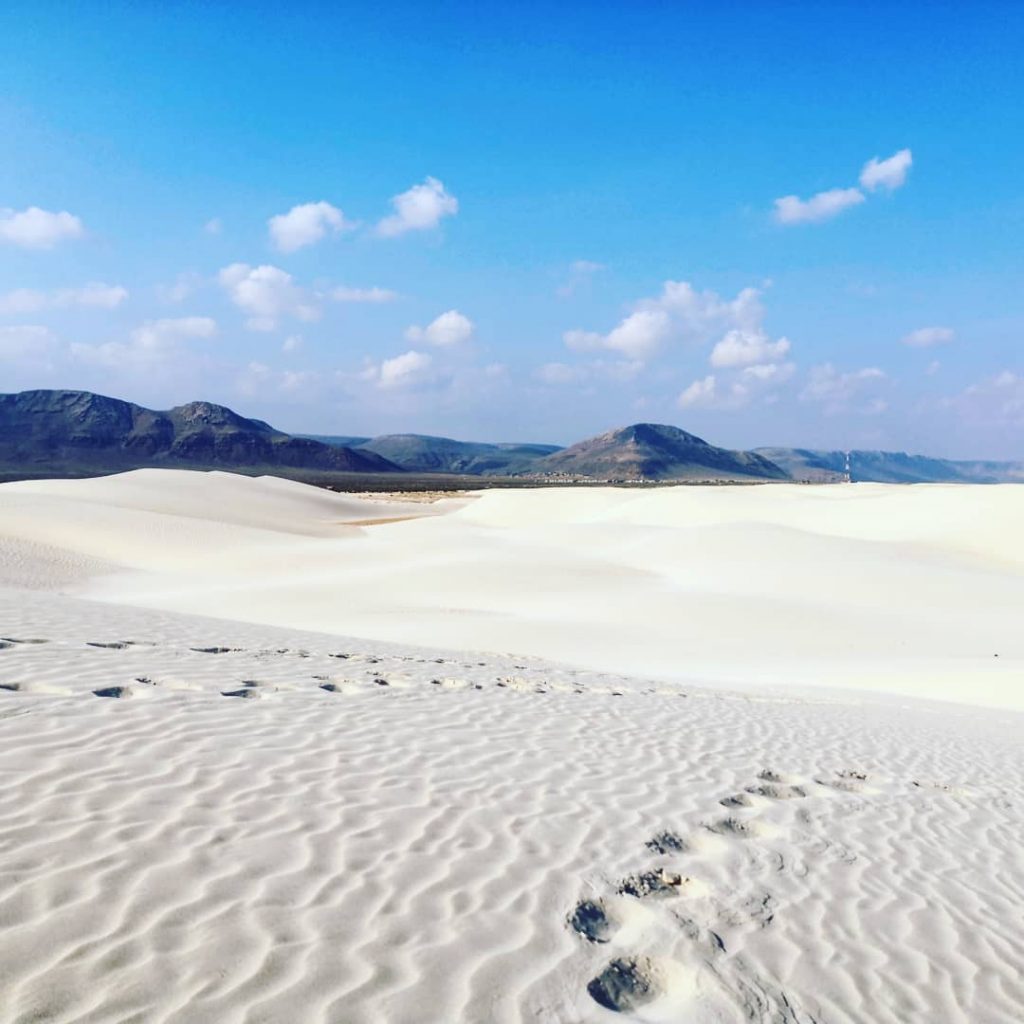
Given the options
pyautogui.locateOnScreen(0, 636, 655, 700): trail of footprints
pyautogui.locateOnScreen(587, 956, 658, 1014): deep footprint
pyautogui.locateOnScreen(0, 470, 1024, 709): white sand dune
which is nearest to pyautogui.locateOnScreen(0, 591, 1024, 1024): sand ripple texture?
pyautogui.locateOnScreen(587, 956, 658, 1014): deep footprint

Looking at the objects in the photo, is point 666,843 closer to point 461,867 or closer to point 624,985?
point 461,867

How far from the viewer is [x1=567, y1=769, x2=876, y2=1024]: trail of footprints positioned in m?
3.52

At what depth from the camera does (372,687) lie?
9055 mm

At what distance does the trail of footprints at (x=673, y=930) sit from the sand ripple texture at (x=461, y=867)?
0.01 metres

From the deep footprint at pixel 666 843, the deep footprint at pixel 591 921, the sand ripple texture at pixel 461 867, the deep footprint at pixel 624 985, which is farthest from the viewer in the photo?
the deep footprint at pixel 666 843

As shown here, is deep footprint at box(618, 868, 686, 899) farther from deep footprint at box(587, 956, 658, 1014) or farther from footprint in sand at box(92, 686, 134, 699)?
footprint in sand at box(92, 686, 134, 699)

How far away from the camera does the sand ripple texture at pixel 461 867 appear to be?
3279mm

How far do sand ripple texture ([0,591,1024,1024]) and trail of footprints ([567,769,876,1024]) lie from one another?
0.5 inches

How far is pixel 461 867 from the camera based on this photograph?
4332mm

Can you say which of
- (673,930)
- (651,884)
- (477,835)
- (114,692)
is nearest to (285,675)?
(114,692)

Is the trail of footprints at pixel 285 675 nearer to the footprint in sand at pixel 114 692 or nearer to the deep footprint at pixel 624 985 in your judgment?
the footprint in sand at pixel 114 692

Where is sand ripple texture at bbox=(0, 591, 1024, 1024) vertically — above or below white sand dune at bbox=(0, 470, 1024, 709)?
above

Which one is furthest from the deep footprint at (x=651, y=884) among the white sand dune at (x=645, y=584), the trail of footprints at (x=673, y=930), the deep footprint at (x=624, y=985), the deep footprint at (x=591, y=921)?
the white sand dune at (x=645, y=584)

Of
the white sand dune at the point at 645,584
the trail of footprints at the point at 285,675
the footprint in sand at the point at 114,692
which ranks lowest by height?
the white sand dune at the point at 645,584
